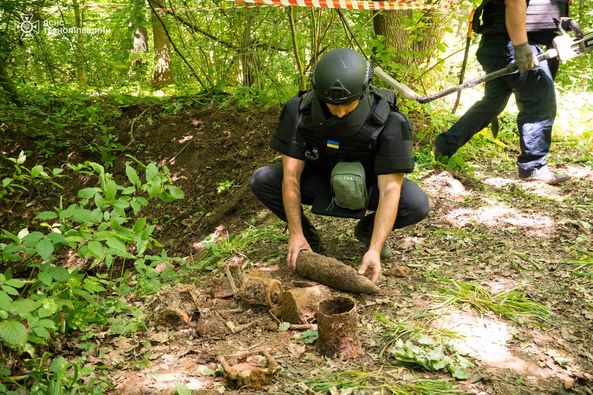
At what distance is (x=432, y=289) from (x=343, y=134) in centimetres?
101

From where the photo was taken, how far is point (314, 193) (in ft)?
10.9

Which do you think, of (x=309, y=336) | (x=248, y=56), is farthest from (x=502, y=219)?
(x=248, y=56)

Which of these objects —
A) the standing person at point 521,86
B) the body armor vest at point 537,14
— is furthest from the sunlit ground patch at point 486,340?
the body armor vest at point 537,14

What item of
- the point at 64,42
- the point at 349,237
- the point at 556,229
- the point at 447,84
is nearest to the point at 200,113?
the point at 64,42

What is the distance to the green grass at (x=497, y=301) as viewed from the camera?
271 centimetres

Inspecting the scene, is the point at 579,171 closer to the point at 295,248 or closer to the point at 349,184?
the point at 349,184

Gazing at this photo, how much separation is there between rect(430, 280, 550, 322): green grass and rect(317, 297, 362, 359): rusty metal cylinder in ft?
2.16

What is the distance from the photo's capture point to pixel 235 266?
3178 mm

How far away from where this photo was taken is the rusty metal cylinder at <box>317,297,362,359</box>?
2.27m

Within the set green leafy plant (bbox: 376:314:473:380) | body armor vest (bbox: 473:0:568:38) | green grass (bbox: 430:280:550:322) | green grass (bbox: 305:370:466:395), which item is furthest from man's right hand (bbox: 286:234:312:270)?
body armor vest (bbox: 473:0:568:38)

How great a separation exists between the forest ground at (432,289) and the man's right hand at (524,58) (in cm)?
102

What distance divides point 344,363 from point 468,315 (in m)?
0.77

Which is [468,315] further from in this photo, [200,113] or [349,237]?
[200,113]

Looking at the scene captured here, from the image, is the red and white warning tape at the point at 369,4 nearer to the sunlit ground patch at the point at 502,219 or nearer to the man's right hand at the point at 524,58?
the man's right hand at the point at 524,58
